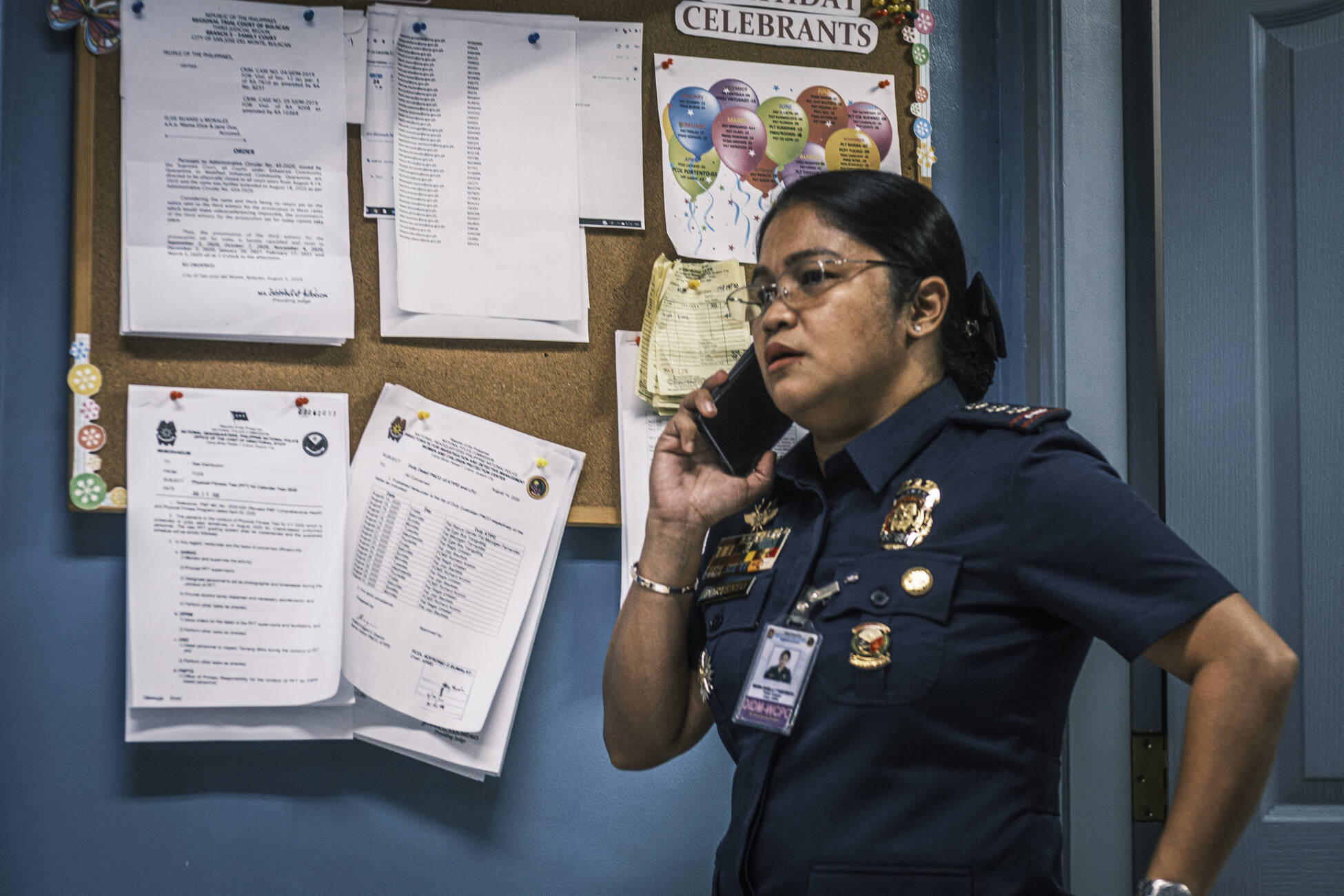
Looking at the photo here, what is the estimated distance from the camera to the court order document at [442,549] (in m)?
1.43

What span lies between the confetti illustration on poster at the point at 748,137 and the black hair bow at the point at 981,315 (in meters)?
0.42

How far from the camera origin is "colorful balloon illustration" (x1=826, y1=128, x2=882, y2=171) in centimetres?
161

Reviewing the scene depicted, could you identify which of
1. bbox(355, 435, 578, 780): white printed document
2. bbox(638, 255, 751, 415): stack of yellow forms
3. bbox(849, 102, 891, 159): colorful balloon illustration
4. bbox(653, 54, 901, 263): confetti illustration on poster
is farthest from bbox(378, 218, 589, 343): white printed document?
bbox(849, 102, 891, 159): colorful balloon illustration

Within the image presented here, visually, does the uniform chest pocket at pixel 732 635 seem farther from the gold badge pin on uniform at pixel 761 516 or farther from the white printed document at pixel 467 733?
the white printed document at pixel 467 733

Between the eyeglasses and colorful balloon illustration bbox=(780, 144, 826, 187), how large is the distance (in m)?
0.43

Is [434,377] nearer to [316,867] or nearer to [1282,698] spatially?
[316,867]

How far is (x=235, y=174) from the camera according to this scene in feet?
4.73

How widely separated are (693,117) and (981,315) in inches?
23.1

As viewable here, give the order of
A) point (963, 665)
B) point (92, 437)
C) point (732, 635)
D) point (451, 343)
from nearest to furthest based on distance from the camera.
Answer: point (963, 665) < point (732, 635) < point (92, 437) < point (451, 343)

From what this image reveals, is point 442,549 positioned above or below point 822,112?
below

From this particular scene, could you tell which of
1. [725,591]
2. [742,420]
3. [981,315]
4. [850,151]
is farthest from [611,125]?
[725,591]

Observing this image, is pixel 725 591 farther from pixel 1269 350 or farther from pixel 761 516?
pixel 1269 350

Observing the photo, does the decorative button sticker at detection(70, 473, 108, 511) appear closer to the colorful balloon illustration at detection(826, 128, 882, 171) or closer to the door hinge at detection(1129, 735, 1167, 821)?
the colorful balloon illustration at detection(826, 128, 882, 171)

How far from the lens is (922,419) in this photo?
1.14 meters
